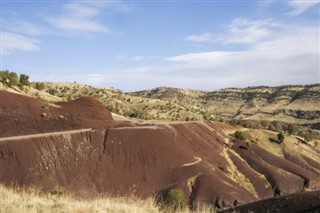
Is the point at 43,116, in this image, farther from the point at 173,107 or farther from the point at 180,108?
the point at 173,107

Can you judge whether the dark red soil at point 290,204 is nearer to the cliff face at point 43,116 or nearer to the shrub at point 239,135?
the cliff face at point 43,116

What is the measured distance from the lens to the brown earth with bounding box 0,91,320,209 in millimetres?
40656

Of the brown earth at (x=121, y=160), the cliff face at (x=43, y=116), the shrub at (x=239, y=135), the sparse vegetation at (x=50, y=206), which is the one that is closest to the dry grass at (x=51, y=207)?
the sparse vegetation at (x=50, y=206)

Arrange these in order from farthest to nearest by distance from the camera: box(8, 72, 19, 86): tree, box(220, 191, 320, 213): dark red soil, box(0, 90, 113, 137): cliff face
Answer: box(8, 72, 19, 86): tree → box(0, 90, 113, 137): cliff face → box(220, 191, 320, 213): dark red soil

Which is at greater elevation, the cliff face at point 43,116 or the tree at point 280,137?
the cliff face at point 43,116

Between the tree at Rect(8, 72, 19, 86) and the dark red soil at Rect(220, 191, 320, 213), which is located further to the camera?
the tree at Rect(8, 72, 19, 86)

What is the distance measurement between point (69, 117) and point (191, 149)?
1613 centimetres

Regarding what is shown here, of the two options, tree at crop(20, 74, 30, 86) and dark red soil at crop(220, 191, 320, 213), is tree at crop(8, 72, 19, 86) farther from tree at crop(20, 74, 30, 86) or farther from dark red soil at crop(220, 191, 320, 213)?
dark red soil at crop(220, 191, 320, 213)

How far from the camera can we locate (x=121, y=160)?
4688cm

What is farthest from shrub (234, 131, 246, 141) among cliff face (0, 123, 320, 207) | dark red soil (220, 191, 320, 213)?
dark red soil (220, 191, 320, 213)

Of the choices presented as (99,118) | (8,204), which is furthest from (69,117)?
(8,204)

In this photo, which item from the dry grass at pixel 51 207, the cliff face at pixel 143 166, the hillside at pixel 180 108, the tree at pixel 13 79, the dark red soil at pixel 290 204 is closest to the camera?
the dark red soil at pixel 290 204

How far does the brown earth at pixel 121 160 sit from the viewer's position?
40656mm

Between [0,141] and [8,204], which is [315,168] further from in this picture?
[8,204]
